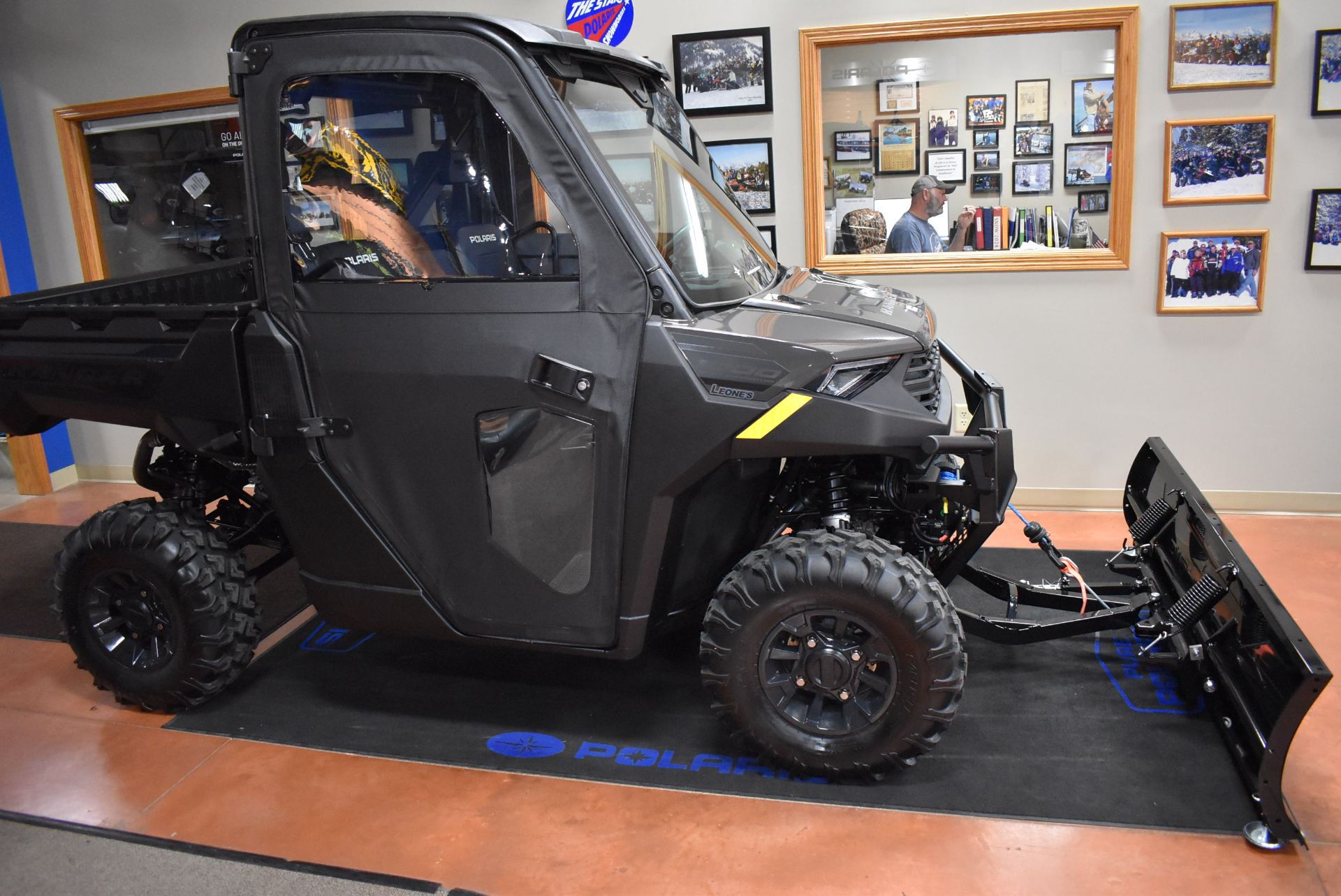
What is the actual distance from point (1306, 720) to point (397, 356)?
291 cm

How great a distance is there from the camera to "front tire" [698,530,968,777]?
2.61m

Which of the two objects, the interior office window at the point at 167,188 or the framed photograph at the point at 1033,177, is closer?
the framed photograph at the point at 1033,177

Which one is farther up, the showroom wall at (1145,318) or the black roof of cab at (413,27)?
the black roof of cab at (413,27)

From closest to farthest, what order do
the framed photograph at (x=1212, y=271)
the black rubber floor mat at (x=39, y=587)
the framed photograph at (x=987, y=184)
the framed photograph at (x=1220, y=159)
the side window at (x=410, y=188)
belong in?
the side window at (x=410, y=188) < the black rubber floor mat at (x=39, y=587) < the framed photograph at (x=1220, y=159) < the framed photograph at (x=1212, y=271) < the framed photograph at (x=987, y=184)

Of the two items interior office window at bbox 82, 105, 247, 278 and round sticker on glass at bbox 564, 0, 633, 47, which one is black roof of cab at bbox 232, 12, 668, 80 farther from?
interior office window at bbox 82, 105, 247, 278

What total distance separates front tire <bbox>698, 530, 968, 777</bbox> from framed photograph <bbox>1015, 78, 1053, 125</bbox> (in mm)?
2955

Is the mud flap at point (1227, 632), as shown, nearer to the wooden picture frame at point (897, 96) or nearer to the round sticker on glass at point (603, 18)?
the wooden picture frame at point (897, 96)

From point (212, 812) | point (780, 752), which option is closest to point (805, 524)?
point (780, 752)

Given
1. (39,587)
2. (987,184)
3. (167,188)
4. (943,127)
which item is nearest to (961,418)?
(987,184)

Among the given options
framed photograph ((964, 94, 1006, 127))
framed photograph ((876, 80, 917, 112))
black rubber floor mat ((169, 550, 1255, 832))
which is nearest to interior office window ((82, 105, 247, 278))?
black rubber floor mat ((169, 550, 1255, 832))

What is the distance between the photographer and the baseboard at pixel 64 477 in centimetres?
608

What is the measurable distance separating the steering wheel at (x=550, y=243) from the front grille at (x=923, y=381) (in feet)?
3.22

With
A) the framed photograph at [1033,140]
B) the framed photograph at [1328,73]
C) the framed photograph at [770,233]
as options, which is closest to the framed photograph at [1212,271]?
the framed photograph at [1328,73]

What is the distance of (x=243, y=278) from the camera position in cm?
430
